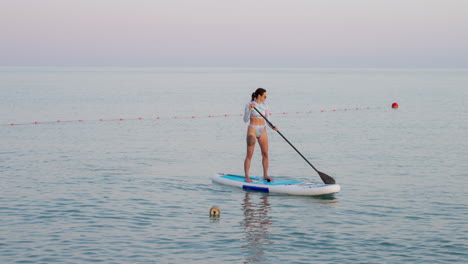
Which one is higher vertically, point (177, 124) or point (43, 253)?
point (177, 124)

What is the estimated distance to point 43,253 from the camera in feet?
37.5

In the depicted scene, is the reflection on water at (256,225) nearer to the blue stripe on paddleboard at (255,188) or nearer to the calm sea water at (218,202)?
the calm sea water at (218,202)

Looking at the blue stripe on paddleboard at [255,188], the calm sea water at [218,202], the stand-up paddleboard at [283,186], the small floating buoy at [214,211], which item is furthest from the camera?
the blue stripe on paddleboard at [255,188]

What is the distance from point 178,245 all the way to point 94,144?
55.3 ft

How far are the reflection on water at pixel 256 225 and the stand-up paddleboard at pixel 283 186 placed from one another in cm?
24

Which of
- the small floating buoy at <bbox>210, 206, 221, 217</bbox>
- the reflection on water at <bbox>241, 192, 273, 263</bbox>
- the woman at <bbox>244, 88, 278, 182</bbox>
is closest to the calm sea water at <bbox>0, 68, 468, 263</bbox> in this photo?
the reflection on water at <bbox>241, 192, 273, 263</bbox>

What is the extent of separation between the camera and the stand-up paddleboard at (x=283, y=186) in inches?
630

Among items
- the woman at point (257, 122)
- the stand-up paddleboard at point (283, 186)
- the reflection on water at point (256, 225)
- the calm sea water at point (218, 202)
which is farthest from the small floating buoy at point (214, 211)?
the woman at point (257, 122)

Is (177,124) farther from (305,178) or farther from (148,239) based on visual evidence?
(148,239)

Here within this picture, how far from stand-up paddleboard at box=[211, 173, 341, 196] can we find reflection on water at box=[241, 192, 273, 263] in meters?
0.24

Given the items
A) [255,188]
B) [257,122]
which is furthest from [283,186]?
[257,122]

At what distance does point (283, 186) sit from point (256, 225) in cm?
302

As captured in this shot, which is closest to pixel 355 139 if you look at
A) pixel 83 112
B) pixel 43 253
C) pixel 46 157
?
pixel 46 157

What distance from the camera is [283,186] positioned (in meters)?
16.3
